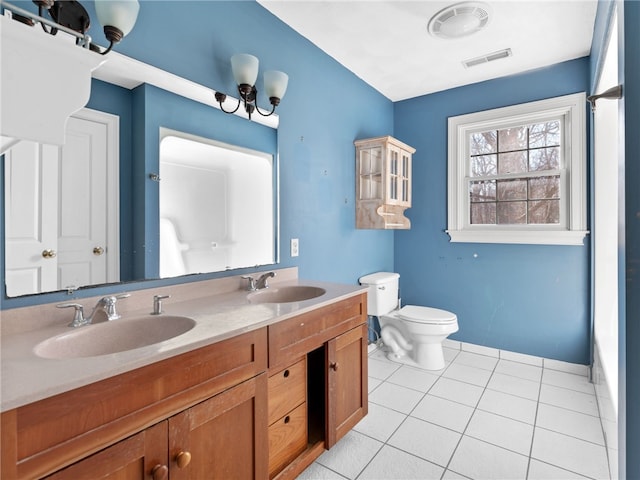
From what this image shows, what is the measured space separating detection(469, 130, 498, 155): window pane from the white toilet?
139cm

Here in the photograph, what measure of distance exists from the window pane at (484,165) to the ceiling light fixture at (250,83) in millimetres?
2051

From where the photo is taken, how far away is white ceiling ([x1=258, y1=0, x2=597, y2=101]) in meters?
2.01

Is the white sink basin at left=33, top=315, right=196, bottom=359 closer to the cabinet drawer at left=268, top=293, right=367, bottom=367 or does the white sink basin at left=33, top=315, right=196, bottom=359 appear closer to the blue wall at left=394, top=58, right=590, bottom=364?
the cabinet drawer at left=268, top=293, right=367, bottom=367

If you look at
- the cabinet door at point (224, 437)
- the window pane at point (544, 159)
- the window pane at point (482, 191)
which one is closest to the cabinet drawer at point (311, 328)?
the cabinet door at point (224, 437)

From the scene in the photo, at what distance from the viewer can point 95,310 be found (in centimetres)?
121

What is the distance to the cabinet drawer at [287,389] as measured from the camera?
139cm

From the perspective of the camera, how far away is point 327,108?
2.54m

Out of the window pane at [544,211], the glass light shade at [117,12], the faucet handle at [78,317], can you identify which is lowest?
the faucet handle at [78,317]

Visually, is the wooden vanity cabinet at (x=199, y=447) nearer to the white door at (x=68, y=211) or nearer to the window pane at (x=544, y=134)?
the white door at (x=68, y=211)

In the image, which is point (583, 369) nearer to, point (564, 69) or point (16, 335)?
point (564, 69)

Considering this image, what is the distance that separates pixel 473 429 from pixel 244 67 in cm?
235

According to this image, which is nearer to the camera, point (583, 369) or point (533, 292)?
point (583, 369)

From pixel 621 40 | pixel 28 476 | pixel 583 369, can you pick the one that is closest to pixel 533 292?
pixel 583 369

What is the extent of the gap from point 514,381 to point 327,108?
98.3 inches
